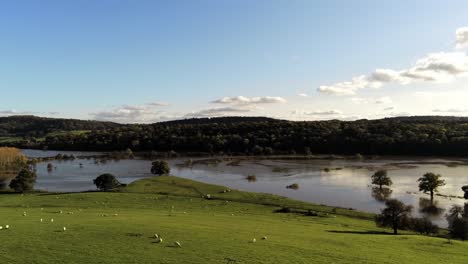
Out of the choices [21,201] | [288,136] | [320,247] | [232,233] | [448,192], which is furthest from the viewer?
[288,136]

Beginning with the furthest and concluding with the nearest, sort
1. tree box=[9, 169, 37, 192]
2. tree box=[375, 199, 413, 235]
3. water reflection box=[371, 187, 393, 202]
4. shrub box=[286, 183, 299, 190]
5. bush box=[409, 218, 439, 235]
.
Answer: shrub box=[286, 183, 299, 190] < water reflection box=[371, 187, 393, 202] < tree box=[9, 169, 37, 192] < bush box=[409, 218, 439, 235] < tree box=[375, 199, 413, 235]

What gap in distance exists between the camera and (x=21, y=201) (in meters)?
56.1

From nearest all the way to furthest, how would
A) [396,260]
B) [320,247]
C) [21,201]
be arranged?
[396,260], [320,247], [21,201]

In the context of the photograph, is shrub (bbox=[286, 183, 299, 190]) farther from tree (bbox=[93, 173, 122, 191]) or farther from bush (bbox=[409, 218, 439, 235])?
bush (bbox=[409, 218, 439, 235])

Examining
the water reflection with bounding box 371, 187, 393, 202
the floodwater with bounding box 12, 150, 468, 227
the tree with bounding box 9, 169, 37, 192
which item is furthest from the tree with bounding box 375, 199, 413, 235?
the tree with bounding box 9, 169, 37, 192

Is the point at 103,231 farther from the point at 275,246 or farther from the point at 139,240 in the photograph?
the point at 275,246

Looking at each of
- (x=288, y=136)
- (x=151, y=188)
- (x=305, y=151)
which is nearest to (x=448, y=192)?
(x=151, y=188)

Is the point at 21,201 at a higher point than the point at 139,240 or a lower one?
lower

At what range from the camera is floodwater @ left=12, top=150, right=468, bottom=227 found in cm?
7338

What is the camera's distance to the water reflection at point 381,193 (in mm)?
76000

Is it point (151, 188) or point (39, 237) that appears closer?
point (39, 237)

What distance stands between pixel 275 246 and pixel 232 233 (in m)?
4.69

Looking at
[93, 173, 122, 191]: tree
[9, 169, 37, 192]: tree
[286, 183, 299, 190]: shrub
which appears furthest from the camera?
[286, 183, 299, 190]: shrub

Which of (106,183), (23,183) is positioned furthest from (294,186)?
(23,183)
